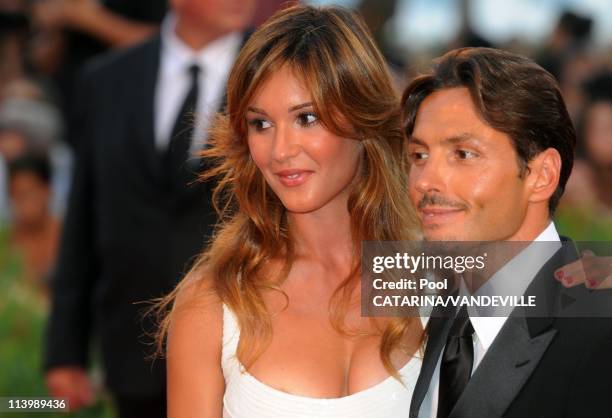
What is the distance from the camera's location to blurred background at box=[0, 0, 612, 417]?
6.04 metres

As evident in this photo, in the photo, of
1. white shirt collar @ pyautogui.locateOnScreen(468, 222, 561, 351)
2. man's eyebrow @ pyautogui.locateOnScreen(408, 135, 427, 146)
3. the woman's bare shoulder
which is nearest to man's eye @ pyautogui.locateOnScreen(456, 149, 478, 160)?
man's eyebrow @ pyautogui.locateOnScreen(408, 135, 427, 146)

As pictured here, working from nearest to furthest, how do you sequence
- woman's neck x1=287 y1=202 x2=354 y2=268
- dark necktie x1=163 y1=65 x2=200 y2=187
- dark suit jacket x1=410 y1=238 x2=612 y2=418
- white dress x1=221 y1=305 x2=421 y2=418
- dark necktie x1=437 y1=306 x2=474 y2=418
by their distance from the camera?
dark suit jacket x1=410 y1=238 x2=612 y2=418 → dark necktie x1=437 y1=306 x2=474 y2=418 → white dress x1=221 y1=305 x2=421 y2=418 → woman's neck x1=287 y1=202 x2=354 y2=268 → dark necktie x1=163 y1=65 x2=200 y2=187

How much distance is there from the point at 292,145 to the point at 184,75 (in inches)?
70.7

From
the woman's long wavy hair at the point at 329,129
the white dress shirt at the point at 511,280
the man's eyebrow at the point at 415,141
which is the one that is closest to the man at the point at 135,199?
the woman's long wavy hair at the point at 329,129

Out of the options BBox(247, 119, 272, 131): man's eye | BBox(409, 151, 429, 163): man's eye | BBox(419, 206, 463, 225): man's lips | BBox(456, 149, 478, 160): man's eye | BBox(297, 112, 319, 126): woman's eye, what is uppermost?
BBox(247, 119, 272, 131): man's eye

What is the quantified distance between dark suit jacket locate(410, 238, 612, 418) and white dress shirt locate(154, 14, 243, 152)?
2233 millimetres

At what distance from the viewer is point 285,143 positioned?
3100mm

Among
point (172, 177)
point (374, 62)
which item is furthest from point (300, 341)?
point (172, 177)

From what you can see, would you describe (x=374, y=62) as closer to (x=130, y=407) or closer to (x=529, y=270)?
(x=529, y=270)

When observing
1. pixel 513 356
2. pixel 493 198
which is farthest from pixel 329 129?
pixel 513 356

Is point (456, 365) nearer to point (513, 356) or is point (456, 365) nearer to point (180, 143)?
Answer: point (513, 356)

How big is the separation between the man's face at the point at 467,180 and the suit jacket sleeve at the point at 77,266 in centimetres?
235

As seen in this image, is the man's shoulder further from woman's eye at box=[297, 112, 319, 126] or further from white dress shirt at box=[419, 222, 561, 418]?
white dress shirt at box=[419, 222, 561, 418]

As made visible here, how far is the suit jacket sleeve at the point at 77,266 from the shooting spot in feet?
Result: 16.0
